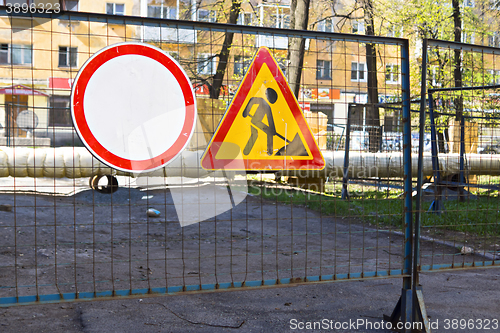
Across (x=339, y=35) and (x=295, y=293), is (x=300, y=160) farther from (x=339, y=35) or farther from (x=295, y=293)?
(x=295, y=293)

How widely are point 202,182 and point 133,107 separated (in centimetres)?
201

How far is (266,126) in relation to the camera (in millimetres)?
3146

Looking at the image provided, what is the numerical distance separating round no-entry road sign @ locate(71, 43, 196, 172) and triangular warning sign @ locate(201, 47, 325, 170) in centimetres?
26

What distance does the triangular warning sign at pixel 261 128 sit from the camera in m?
3.07

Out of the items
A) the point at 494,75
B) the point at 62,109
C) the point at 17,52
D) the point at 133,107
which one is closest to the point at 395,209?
the point at 494,75

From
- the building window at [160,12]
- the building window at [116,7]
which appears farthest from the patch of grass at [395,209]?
the building window at [116,7]

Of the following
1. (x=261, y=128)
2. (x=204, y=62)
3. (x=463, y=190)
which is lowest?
(x=463, y=190)

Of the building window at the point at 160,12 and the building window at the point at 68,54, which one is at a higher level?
the building window at the point at 160,12

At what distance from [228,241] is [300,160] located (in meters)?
3.77

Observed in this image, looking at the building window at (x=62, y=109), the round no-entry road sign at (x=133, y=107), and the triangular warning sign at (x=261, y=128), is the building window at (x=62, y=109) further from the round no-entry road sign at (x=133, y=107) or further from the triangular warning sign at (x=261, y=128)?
the triangular warning sign at (x=261, y=128)

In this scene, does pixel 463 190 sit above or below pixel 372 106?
below

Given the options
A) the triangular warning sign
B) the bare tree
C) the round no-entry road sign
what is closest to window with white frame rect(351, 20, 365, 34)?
the bare tree

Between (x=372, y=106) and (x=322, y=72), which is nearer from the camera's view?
(x=322, y=72)

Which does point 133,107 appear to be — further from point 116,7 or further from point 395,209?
point 116,7
